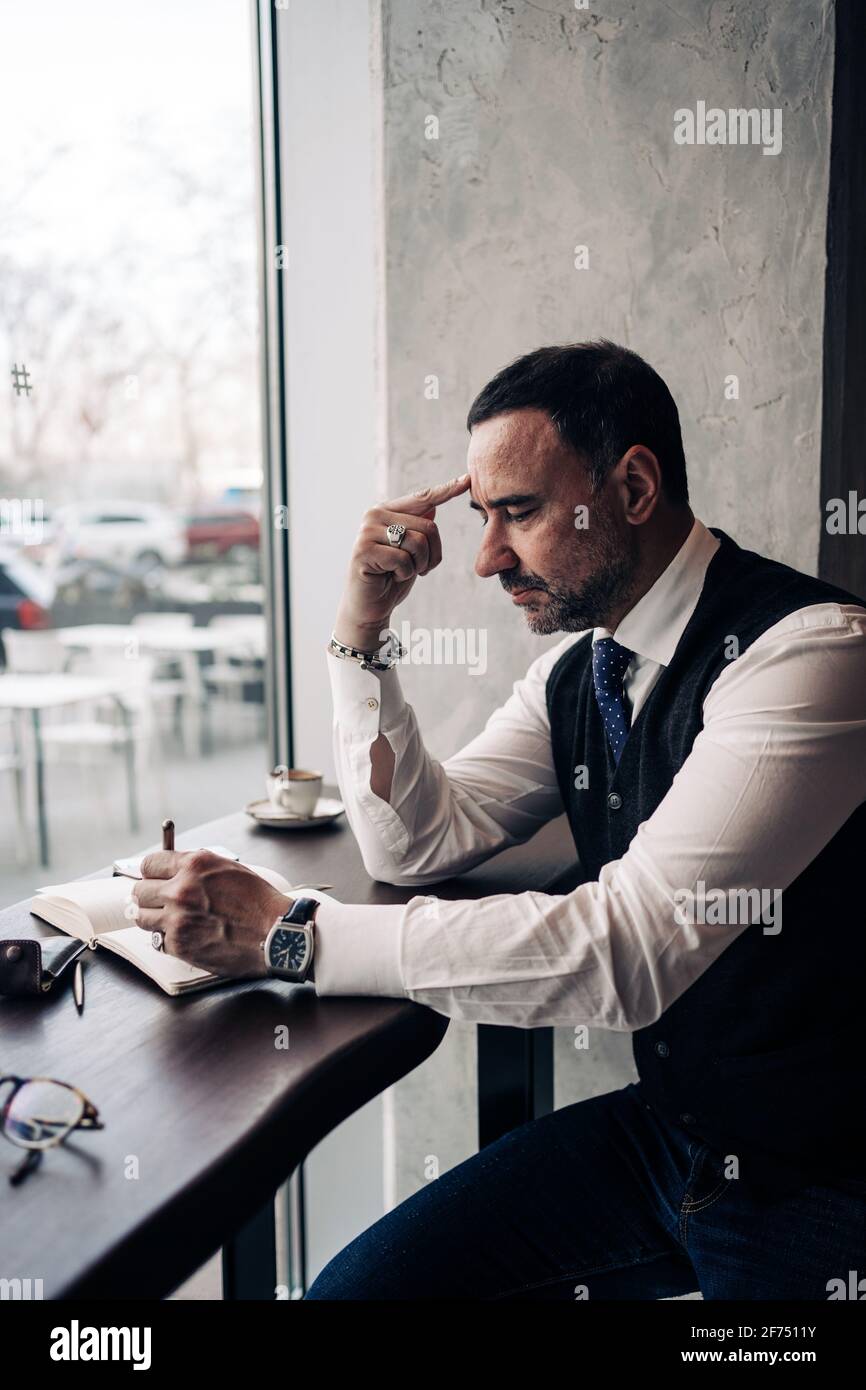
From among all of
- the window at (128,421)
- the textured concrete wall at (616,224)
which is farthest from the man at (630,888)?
the window at (128,421)

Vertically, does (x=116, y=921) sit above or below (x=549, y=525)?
below

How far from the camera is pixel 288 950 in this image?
3.49 ft

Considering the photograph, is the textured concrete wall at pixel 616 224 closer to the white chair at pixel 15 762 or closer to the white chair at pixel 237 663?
the white chair at pixel 15 762

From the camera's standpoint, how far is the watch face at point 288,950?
1.06m

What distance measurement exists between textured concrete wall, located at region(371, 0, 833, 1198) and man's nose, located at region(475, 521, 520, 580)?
584 millimetres

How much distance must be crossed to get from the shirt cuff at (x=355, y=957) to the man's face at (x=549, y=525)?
47 centimetres

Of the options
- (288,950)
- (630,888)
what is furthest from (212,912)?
(630,888)

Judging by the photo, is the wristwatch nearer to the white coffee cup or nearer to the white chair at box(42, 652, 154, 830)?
the white coffee cup

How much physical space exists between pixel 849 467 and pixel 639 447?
2.20 feet

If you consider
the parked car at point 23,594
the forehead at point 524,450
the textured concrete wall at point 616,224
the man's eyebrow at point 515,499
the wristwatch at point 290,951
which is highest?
the textured concrete wall at point 616,224

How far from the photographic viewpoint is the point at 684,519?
1365 mm

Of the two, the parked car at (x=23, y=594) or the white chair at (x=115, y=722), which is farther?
the white chair at (x=115, y=722)

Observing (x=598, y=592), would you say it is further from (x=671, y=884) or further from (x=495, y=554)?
(x=671, y=884)

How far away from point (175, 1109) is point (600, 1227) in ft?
2.09
